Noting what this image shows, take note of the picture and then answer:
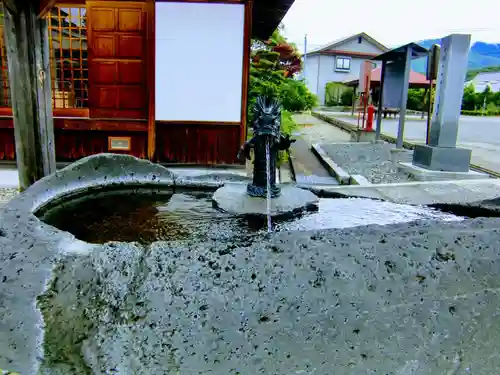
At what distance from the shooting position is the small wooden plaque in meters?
7.90

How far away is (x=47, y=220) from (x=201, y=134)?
527cm

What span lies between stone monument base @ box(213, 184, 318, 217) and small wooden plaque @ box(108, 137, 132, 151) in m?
5.00

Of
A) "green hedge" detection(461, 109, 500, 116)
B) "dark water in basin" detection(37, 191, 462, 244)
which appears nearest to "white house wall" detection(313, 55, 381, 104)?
"green hedge" detection(461, 109, 500, 116)

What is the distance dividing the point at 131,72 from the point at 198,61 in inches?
53.2

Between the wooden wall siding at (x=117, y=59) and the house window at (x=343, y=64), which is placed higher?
the house window at (x=343, y=64)

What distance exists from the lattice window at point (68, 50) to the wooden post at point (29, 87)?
4.06 metres

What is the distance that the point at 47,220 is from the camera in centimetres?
272

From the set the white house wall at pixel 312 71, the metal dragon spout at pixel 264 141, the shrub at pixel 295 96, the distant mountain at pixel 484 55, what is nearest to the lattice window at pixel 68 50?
the metal dragon spout at pixel 264 141

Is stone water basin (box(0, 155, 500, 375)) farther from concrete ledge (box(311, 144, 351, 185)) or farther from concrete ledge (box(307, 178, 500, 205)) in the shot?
concrete ledge (box(311, 144, 351, 185))

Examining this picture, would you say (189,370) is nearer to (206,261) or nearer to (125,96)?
(206,261)

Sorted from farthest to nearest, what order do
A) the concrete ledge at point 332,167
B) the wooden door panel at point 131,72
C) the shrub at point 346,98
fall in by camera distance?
the shrub at point 346,98, the concrete ledge at point 332,167, the wooden door panel at point 131,72

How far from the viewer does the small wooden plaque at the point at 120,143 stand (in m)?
7.90

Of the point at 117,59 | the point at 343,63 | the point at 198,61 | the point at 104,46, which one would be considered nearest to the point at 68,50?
the point at 104,46

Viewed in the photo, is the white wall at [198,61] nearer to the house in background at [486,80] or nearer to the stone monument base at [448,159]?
the stone monument base at [448,159]
